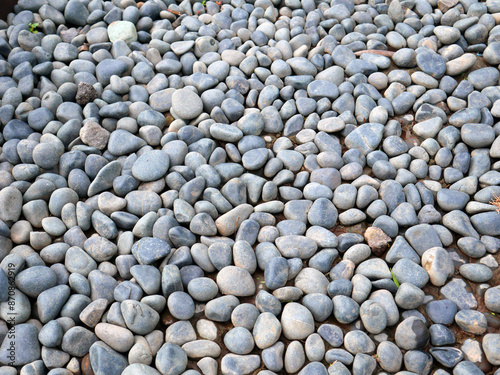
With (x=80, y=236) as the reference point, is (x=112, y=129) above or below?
above

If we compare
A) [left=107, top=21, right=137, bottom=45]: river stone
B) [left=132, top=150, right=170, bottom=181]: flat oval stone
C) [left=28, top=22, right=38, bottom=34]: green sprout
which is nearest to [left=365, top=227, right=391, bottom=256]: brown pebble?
[left=132, top=150, right=170, bottom=181]: flat oval stone

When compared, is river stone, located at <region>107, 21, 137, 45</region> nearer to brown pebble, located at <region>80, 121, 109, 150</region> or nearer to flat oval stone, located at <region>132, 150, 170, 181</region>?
brown pebble, located at <region>80, 121, 109, 150</region>

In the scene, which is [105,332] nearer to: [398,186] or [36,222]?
[36,222]

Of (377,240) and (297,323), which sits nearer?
(297,323)

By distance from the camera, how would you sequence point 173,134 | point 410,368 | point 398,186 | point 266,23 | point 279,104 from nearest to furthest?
1. point 410,368
2. point 398,186
3. point 173,134
4. point 279,104
5. point 266,23

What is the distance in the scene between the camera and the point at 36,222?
1.73 m

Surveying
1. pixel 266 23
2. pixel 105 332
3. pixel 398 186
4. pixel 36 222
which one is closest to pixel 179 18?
pixel 266 23

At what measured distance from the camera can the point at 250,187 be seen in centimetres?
184

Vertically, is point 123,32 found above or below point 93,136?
above

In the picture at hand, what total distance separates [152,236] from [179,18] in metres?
1.53

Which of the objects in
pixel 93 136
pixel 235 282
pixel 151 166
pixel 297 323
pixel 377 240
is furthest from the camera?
pixel 93 136

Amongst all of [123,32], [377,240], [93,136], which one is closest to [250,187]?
[377,240]

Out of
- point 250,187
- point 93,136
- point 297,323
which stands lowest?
point 297,323

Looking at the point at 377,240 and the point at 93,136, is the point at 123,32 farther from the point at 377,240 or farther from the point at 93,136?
the point at 377,240
